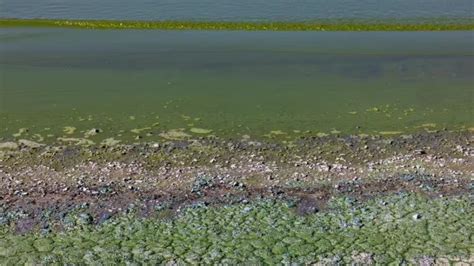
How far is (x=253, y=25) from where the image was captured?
24.4m

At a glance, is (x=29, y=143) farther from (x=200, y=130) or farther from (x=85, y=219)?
(x=85, y=219)

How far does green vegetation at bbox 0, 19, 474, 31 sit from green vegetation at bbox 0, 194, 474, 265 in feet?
49.2

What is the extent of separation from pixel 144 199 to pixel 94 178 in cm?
138

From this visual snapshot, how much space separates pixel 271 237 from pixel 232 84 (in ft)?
26.7

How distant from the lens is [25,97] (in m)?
15.8

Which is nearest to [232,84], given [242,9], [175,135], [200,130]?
[200,130]

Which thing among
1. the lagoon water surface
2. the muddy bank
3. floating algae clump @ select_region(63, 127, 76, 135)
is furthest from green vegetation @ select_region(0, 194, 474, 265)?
the lagoon water surface

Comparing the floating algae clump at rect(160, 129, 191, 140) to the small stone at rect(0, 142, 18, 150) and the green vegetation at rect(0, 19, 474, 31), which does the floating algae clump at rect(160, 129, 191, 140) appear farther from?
the green vegetation at rect(0, 19, 474, 31)

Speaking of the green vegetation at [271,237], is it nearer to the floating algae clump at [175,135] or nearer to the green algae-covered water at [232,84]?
the floating algae clump at [175,135]

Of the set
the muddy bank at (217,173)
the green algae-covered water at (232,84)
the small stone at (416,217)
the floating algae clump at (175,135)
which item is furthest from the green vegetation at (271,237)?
the green algae-covered water at (232,84)

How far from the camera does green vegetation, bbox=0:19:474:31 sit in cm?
2400

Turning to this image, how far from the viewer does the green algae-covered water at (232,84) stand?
13828 millimetres

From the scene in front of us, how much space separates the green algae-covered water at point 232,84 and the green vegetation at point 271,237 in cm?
387

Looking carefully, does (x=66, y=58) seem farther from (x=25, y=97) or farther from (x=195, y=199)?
(x=195, y=199)
